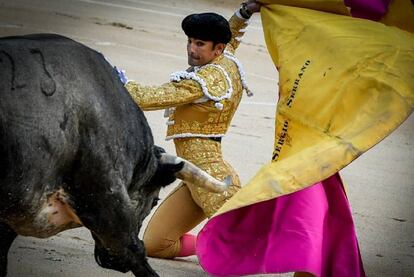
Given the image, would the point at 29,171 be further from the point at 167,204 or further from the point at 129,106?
the point at 167,204

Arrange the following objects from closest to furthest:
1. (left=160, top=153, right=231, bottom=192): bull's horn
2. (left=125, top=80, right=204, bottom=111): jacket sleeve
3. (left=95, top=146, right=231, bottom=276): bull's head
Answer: (left=95, top=146, right=231, bottom=276): bull's head, (left=160, top=153, right=231, bottom=192): bull's horn, (left=125, top=80, right=204, bottom=111): jacket sleeve

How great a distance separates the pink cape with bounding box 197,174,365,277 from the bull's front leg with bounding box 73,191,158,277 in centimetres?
29

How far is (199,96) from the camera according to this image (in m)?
4.21

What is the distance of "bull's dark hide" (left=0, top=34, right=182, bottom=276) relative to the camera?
325 centimetres

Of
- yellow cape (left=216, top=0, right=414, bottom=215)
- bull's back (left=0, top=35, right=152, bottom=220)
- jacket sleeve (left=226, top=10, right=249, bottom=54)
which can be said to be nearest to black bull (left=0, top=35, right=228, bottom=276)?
bull's back (left=0, top=35, right=152, bottom=220)

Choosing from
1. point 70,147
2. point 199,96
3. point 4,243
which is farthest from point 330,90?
point 4,243

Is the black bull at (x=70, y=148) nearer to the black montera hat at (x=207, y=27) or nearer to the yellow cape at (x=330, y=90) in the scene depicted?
the yellow cape at (x=330, y=90)

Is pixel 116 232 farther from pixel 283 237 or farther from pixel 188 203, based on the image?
pixel 188 203

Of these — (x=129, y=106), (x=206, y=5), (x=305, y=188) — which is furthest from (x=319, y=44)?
(x=206, y=5)

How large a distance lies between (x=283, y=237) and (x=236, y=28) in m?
1.08

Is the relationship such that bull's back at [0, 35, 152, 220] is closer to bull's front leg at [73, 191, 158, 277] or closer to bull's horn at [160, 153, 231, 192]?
bull's front leg at [73, 191, 158, 277]

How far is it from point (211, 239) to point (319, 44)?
896 mm

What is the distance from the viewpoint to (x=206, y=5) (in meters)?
13.6

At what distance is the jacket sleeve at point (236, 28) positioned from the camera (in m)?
4.52
